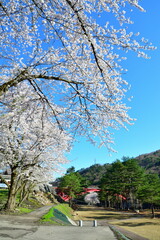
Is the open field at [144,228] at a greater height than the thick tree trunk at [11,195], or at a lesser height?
lesser

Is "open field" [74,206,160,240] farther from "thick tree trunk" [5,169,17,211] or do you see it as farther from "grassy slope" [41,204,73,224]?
"thick tree trunk" [5,169,17,211]

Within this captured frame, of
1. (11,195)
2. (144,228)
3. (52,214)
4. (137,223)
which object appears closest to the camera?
(52,214)

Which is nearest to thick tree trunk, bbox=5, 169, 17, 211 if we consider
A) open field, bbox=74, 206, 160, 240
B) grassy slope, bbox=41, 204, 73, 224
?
grassy slope, bbox=41, 204, 73, 224

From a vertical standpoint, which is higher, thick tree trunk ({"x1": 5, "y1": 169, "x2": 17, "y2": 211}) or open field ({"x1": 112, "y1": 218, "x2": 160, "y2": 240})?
thick tree trunk ({"x1": 5, "y1": 169, "x2": 17, "y2": 211})

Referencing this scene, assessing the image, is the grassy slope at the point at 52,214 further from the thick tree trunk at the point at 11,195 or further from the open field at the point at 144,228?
the open field at the point at 144,228

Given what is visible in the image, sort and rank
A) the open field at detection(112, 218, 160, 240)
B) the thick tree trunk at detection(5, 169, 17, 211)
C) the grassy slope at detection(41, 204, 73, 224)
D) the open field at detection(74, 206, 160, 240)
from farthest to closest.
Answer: the open field at detection(74, 206, 160, 240) → the open field at detection(112, 218, 160, 240) → the thick tree trunk at detection(5, 169, 17, 211) → the grassy slope at detection(41, 204, 73, 224)

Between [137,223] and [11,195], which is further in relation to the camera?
[137,223]

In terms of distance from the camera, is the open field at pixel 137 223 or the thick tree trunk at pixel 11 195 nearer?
the thick tree trunk at pixel 11 195

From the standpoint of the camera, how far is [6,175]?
113ft

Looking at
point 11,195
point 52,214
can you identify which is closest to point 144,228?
point 52,214

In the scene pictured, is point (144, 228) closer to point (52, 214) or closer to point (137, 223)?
point (137, 223)

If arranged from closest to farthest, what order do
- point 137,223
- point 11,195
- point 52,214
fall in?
point 52,214
point 11,195
point 137,223

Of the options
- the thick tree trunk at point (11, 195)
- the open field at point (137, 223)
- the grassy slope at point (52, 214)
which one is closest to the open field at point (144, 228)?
the open field at point (137, 223)

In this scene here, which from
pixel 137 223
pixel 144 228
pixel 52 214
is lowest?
pixel 137 223
